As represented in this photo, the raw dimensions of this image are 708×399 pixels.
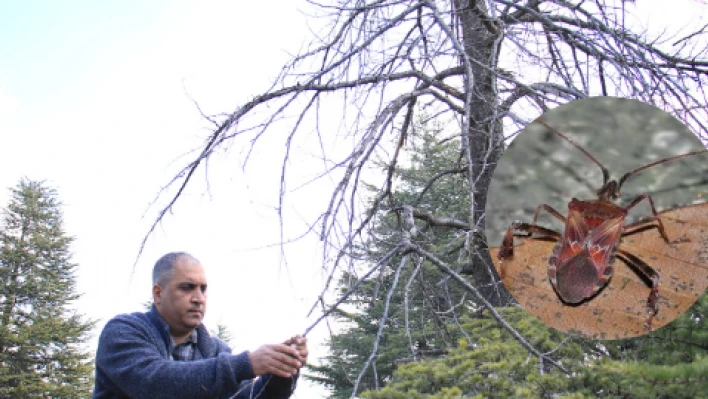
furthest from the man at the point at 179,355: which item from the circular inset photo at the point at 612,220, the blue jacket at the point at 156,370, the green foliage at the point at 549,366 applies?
the circular inset photo at the point at 612,220

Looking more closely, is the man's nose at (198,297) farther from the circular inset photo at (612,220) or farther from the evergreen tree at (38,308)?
the evergreen tree at (38,308)

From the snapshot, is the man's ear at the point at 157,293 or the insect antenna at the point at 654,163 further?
the man's ear at the point at 157,293

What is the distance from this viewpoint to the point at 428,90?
4.98m

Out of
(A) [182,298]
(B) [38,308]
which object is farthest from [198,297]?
(B) [38,308]

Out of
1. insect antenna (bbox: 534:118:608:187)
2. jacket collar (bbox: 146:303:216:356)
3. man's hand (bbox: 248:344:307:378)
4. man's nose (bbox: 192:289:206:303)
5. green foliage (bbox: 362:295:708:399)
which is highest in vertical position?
insect antenna (bbox: 534:118:608:187)

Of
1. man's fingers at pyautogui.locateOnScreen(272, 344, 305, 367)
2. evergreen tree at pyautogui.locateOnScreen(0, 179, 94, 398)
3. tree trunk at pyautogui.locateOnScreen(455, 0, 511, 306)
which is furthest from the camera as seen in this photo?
evergreen tree at pyautogui.locateOnScreen(0, 179, 94, 398)

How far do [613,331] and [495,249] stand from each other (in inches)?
18.7

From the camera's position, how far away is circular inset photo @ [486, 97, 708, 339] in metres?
1.90

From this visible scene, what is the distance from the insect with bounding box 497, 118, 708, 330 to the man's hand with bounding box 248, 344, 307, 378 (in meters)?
1.13

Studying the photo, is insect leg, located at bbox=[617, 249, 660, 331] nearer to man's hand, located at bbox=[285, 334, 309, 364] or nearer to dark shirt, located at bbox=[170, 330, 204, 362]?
man's hand, located at bbox=[285, 334, 309, 364]

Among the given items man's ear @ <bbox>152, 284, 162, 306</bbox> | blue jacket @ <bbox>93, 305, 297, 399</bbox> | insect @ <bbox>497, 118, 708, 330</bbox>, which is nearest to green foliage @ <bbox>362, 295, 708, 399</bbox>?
insect @ <bbox>497, 118, 708, 330</bbox>

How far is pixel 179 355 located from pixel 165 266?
46 cm

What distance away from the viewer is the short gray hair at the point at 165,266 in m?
3.11

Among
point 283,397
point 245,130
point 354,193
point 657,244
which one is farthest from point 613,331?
point 245,130
